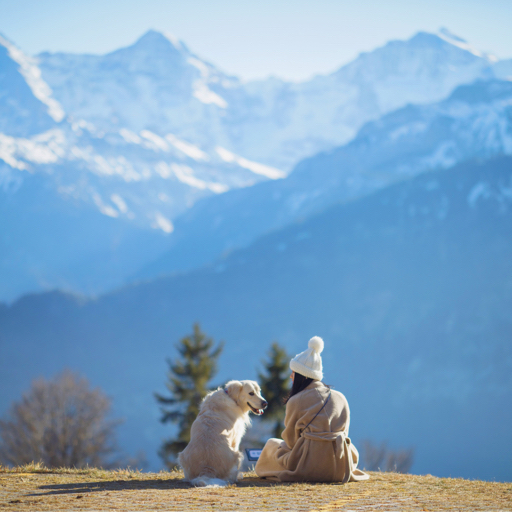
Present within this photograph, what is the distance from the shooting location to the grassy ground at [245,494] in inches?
294

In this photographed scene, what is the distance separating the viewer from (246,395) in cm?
964

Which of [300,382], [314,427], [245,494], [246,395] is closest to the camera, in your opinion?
[245,494]

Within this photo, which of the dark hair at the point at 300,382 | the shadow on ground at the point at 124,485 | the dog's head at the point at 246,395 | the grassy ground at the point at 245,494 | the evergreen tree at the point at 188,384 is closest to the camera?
the grassy ground at the point at 245,494

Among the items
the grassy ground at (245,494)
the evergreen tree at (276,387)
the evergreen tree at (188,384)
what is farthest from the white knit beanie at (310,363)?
the evergreen tree at (188,384)

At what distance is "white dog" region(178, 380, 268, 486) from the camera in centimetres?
931

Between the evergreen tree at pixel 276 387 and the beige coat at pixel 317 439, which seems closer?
the beige coat at pixel 317 439

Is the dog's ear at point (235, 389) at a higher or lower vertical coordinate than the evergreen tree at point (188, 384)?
lower

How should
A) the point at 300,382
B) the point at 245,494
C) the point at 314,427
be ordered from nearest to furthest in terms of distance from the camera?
the point at 245,494 < the point at 314,427 < the point at 300,382

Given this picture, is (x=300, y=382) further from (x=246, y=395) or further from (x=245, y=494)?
(x=245, y=494)

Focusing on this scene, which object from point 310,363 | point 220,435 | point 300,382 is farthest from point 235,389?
point 310,363

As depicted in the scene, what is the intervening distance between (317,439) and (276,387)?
947 inches

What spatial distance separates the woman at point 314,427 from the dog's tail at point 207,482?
99 cm

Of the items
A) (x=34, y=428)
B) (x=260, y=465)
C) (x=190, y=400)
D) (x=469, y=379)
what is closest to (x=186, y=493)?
(x=260, y=465)

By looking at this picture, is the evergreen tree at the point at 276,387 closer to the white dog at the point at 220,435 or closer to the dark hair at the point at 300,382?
the white dog at the point at 220,435
